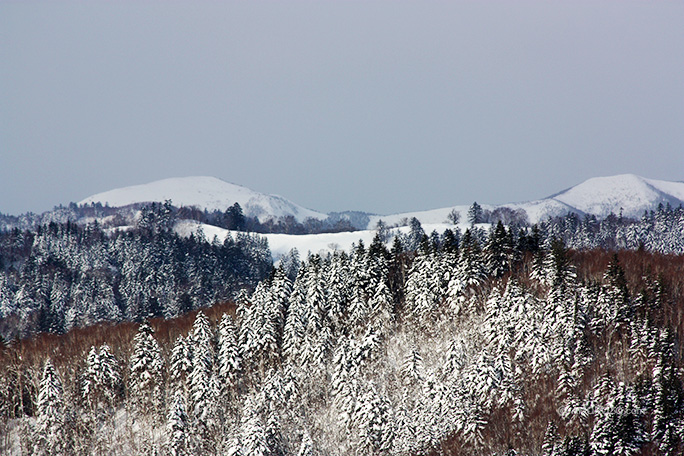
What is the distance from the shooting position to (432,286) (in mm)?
69250

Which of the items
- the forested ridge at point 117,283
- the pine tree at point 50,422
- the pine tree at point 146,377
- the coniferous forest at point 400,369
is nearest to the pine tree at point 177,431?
the coniferous forest at point 400,369

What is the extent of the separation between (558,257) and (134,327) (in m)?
66.8

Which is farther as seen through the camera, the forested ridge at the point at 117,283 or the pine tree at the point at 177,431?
the forested ridge at the point at 117,283

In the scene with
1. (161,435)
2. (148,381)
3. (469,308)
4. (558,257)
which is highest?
(558,257)

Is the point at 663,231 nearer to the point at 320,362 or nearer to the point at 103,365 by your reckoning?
the point at 320,362

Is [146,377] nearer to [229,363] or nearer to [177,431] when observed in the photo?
[229,363]

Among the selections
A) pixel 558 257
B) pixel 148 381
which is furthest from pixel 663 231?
pixel 148 381

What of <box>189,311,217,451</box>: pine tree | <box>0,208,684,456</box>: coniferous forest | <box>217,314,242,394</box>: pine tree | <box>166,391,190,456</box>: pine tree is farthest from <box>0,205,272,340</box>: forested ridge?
<box>166,391,190,456</box>: pine tree

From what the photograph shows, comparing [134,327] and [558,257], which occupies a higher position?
[558,257]

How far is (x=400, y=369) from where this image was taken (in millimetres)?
57938

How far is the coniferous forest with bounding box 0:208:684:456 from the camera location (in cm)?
4681

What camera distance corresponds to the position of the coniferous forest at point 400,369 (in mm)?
46812

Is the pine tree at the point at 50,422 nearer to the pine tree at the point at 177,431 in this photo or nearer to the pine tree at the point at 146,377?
the pine tree at the point at 146,377

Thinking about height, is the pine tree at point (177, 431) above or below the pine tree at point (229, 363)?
below
